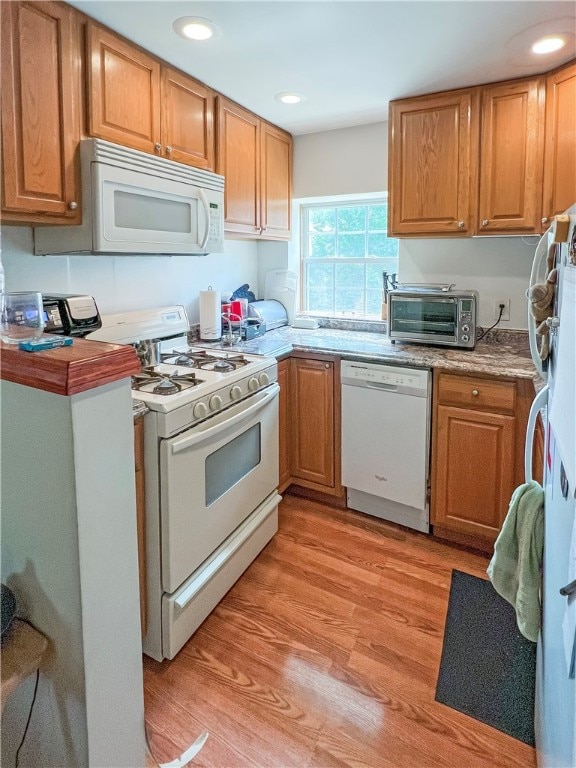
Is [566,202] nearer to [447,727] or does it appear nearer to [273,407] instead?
[273,407]

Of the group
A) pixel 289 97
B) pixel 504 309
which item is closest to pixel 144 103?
pixel 289 97

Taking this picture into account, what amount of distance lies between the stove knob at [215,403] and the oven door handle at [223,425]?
0.06m

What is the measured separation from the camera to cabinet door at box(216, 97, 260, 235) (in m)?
2.47

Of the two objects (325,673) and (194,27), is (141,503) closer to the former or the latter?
(325,673)

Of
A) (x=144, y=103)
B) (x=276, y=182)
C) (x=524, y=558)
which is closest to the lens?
(x=524, y=558)

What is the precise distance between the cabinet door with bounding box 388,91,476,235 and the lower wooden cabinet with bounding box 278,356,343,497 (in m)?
0.91

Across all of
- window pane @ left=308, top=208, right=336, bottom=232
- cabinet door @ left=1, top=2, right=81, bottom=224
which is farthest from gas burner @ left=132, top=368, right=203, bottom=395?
window pane @ left=308, top=208, right=336, bottom=232

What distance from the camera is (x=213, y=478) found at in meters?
1.88

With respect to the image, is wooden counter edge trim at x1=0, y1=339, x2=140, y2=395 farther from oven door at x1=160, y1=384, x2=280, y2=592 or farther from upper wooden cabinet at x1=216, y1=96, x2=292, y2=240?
upper wooden cabinet at x1=216, y1=96, x2=292, y2=240

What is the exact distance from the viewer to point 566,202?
84.9 inches

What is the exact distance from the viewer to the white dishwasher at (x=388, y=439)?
2.35 metres

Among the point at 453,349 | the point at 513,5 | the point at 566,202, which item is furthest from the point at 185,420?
the point at 566,202

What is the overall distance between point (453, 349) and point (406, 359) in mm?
350

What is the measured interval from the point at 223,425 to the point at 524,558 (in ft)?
3.64
